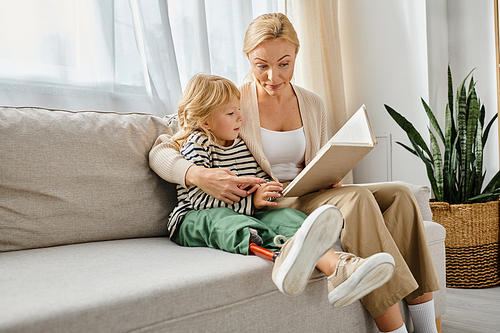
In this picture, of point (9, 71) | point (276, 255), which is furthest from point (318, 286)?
point (9, 71)

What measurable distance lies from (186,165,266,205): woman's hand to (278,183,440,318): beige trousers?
0.72ft

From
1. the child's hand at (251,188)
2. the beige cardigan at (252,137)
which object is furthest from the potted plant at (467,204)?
the child's hand at (251,188)

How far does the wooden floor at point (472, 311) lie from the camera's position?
1446mm

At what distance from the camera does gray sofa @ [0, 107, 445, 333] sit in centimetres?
72

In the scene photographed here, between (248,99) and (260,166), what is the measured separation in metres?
0.29

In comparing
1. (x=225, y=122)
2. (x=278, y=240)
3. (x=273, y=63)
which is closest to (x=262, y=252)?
(x=278, y=240)

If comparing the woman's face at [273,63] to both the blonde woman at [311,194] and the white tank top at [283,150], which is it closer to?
the blonde woman at [311,194]

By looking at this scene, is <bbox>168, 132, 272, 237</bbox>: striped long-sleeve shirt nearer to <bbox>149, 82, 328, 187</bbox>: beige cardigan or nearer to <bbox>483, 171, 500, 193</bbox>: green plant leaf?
<bbox>149, 82, 328, 187</bbox>: beige cardigan

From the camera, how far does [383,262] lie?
799 millimetres

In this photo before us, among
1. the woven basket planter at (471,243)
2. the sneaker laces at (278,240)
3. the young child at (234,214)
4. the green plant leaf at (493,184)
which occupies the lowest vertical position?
the woven basket planter at (471,243)

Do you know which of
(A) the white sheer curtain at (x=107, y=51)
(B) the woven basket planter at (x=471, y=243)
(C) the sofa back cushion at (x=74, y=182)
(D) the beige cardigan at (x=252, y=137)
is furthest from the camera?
(B) the woven basket planter at (x=471, y=243)

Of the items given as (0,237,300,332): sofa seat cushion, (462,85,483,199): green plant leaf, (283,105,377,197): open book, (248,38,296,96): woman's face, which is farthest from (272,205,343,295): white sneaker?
(462,85,483,199): green plant leaf

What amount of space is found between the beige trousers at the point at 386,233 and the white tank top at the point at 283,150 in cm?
21

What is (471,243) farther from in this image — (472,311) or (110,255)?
(110,255)
